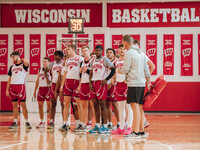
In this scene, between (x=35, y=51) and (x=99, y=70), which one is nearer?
(x=99, y=70)

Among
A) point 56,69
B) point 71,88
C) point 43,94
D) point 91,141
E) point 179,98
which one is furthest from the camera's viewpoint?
point 179,98

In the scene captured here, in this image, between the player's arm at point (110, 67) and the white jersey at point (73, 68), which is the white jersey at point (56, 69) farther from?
the player's arm at point (110, 67)

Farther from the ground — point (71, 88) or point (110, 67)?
point (110, 67)

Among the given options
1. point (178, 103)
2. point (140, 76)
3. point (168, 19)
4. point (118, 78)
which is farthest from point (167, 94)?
point (140, 76)

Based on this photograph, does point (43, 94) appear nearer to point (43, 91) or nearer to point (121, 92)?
point (43, 91)

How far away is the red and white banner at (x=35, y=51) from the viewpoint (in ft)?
42.3

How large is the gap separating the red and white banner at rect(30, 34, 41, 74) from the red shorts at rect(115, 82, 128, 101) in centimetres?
649

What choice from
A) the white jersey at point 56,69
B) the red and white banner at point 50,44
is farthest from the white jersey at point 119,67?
the red and white banner at point 50,44

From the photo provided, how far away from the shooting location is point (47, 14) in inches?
509

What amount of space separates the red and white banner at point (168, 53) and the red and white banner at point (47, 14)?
2424 mm

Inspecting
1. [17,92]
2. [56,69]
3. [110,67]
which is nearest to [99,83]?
[110,67]

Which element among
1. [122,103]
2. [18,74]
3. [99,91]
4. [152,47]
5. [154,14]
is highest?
[154,14]

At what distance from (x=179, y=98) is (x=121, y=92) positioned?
20.4 feet

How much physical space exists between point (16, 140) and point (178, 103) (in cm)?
773
